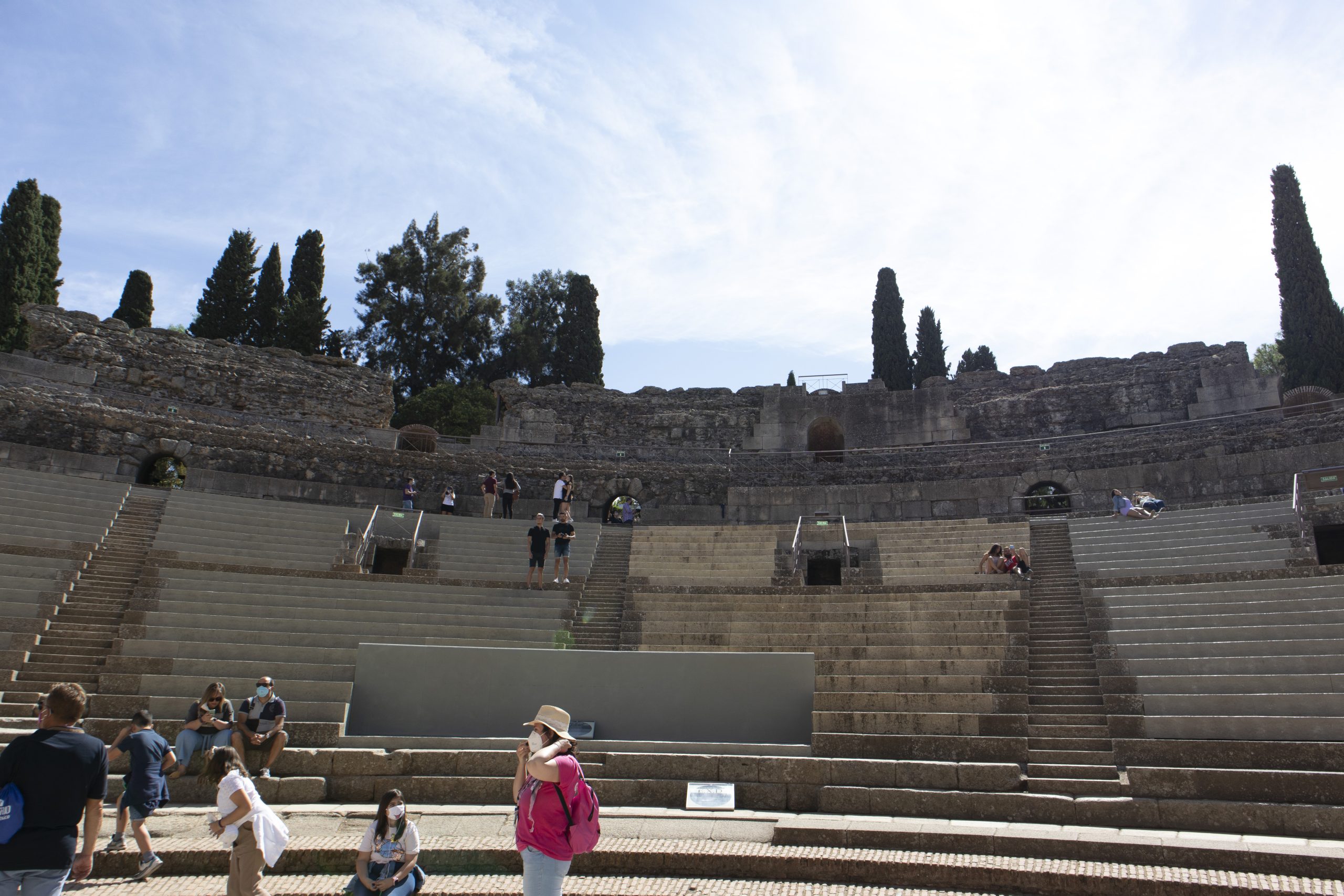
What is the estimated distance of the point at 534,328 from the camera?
1609 inches

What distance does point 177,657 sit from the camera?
1042cm

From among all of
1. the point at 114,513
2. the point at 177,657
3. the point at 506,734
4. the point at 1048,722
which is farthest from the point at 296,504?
the point at 1048,722

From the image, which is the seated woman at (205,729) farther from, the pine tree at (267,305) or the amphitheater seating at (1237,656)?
the pine tree at (267,305)

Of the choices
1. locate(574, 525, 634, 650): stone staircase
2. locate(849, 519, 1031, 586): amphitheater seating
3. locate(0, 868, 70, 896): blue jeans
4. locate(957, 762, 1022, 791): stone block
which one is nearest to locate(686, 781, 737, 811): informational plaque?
locate(957, 762, 1022, 791): stone block

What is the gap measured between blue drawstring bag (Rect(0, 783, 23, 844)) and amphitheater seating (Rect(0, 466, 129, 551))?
11.3 meters

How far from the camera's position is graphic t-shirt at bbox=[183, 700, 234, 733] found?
8023 mm

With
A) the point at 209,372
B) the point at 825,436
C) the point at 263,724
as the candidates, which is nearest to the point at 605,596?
the point at 263,724

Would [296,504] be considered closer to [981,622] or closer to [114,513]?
[114,513]

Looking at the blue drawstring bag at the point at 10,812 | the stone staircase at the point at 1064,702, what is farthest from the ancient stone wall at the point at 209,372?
the blue drawstring bag at the point at 10,812

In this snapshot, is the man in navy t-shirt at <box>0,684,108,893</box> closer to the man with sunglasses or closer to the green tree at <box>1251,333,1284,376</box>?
the man with sunglasses

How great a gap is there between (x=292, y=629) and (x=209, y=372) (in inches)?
714

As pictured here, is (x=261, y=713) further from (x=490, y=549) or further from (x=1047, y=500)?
(x=1047, y=500)

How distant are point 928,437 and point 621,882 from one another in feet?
73.0

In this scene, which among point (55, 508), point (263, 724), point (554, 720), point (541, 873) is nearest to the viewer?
point (541, 873)
